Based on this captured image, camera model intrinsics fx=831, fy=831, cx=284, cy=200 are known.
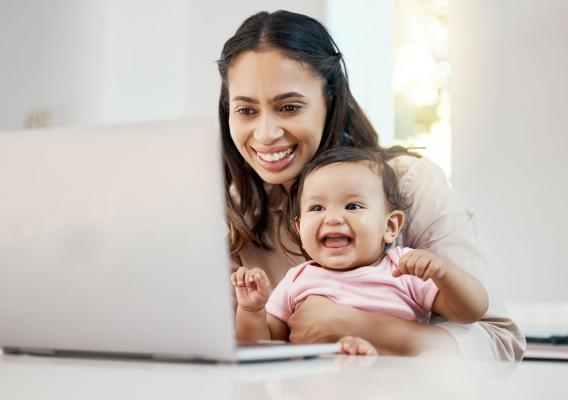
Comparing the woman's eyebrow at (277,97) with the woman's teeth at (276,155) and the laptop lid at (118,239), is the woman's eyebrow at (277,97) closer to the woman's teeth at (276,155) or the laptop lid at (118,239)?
the woman's teeth at (276,155)

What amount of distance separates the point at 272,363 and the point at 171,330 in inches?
5.4

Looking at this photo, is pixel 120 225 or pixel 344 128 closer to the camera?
pixel 120 225

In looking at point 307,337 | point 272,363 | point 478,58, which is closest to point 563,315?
point 478,58

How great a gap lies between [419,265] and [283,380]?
53 centimetres

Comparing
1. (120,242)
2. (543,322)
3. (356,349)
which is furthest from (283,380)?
(543,322)

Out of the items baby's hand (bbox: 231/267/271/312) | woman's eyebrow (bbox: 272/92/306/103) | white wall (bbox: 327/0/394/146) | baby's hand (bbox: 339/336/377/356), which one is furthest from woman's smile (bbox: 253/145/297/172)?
white wall (bbox: 327/0/394/146)

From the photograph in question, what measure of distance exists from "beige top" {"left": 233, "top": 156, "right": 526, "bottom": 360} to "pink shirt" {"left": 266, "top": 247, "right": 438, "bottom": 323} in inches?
2.5

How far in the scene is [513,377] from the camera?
0.77 m

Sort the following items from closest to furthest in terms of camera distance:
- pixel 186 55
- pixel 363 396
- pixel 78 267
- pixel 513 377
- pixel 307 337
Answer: pixel 363 396
pixel 513 377
pixel 78 267
pixel 307 337
pixel 186 55

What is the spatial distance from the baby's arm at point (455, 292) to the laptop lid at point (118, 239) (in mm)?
522

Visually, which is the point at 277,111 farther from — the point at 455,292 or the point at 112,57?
the point at 112,57

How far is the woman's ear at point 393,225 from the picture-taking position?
165 centimetres

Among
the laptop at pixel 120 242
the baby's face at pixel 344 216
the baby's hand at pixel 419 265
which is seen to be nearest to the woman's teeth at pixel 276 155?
the baby's face at pixel 344 216

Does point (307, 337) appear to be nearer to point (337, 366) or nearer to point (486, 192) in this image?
point (337, 366)
